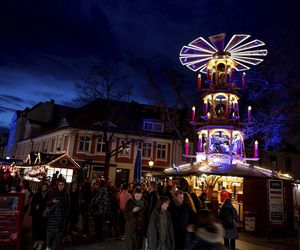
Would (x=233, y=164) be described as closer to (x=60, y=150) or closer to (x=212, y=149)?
(x=212, y=149)

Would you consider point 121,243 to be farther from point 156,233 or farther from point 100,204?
point 156,233

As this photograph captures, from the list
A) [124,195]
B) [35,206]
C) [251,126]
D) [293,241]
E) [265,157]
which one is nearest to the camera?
[35,206]

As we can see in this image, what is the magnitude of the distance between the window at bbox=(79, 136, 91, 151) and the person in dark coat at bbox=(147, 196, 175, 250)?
3121 cm

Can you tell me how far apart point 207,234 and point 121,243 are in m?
6.81

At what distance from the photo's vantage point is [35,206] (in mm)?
8500

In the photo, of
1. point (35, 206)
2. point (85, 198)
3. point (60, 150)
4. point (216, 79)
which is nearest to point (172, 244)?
point (35, 206)

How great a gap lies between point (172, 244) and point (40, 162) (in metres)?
19.3

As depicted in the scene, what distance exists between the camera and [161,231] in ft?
19.9

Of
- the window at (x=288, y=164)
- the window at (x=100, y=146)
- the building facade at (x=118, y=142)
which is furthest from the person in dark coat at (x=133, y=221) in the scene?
the window at (x=288, y=164)

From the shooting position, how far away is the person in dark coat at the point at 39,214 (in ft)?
27.8

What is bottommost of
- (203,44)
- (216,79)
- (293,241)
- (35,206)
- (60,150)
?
(293,241)

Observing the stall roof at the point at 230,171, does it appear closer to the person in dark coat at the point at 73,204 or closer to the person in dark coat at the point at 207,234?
the person in dark coat at the point at 73,204

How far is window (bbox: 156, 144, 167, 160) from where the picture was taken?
1503 inches

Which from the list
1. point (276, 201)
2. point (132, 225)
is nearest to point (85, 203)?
point (132, 225)
